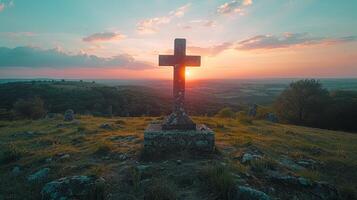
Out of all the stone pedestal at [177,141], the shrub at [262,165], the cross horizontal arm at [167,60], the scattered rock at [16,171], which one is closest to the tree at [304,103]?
the shrub at [262,165]

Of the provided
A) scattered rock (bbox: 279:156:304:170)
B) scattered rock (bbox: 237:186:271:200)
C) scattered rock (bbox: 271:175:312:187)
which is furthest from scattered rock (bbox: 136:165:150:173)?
scattered rock (bbox: 279:156:304:170)

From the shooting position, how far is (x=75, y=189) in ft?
20.4

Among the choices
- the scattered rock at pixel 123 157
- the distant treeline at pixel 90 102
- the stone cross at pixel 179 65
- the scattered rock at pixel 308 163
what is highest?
the stone cross at pixel 179 65

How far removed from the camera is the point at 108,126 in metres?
16.2

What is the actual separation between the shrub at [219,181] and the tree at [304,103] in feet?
109

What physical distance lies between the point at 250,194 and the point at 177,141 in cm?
338

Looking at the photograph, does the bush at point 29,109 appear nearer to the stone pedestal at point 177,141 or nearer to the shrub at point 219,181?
the stone pedestal at point 177,141

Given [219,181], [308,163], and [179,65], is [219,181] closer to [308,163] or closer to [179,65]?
[308,163]

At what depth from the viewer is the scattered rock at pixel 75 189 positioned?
605cm

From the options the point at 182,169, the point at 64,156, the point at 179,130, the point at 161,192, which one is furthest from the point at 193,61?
the point at 64,156

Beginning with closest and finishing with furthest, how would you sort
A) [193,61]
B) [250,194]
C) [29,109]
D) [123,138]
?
[250,194] → [193,61] → [123,138] → [29,109]

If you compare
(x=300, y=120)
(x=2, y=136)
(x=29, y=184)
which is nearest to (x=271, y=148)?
(x=29, y=184)

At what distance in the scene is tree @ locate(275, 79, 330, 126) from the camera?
35.5 meters

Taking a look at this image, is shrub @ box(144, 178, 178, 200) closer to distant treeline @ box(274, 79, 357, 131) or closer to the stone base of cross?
the stone base of cross
